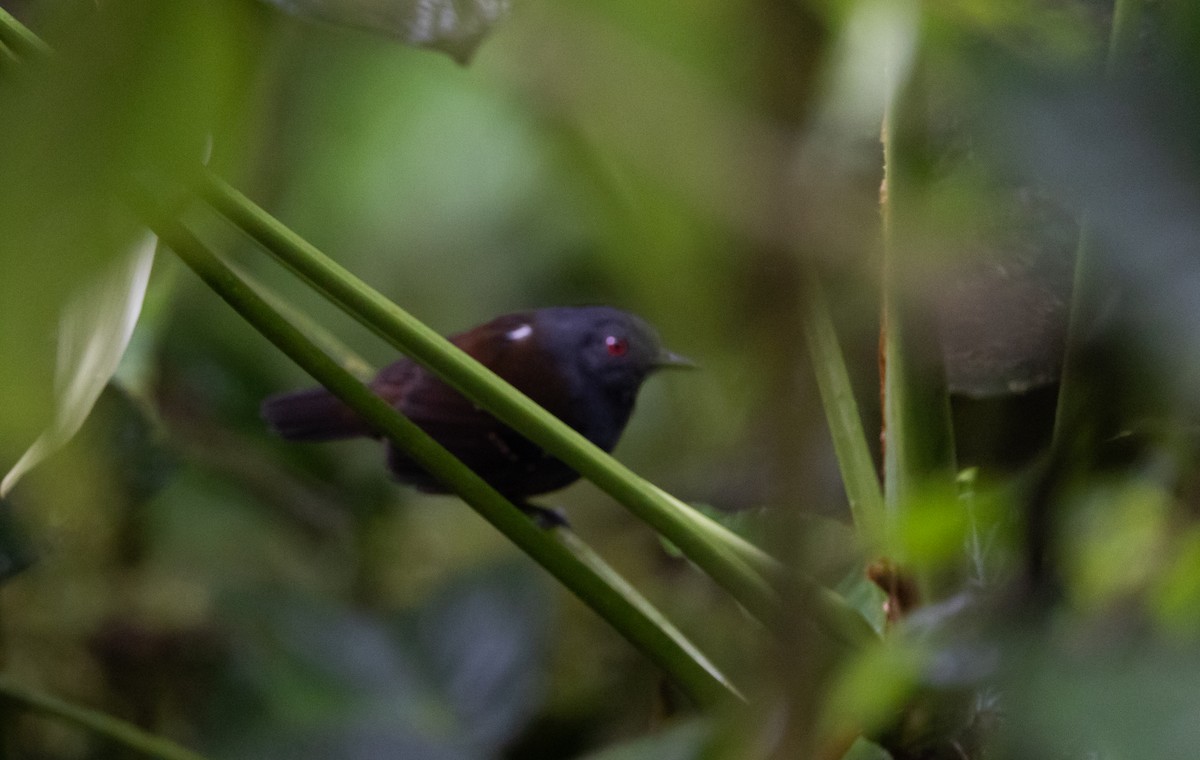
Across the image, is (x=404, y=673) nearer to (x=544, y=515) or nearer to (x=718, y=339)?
(x=544, y=515)

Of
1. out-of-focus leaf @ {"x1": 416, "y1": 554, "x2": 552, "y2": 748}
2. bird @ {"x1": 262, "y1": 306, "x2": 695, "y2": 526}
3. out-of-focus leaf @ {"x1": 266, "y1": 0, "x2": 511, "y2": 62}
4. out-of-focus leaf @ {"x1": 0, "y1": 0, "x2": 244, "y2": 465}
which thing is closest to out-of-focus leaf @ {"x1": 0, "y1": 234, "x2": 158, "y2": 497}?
out-of-focus leaf @ {"x1": 266, "y1": 0, "x2": 511, "y2": 62}

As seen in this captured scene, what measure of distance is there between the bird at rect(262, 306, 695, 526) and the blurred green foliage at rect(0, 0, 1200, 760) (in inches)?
4.0

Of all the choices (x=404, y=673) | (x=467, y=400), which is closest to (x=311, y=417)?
(x=467, y=400)

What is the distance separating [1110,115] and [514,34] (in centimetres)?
45

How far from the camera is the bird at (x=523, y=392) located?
1.33 metres

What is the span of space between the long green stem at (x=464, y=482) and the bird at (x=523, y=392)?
1.70 ft

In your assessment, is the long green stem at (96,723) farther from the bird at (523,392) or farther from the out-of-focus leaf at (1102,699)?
the out-of-focus leaf at (1102,699)

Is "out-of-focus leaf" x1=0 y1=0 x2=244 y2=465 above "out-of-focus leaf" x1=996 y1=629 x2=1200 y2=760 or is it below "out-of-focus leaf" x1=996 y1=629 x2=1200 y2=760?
above

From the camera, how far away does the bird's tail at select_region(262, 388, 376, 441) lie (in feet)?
4.70

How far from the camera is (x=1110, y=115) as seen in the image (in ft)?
1.18

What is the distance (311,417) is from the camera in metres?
1.45

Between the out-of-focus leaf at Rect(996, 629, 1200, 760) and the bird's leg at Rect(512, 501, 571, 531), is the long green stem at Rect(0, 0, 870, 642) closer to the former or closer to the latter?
the out-of-focus leaf at Rect(996, 629, 1200, 760)

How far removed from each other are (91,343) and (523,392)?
78 centimetres

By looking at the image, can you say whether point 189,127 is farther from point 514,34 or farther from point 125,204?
point 514,34
